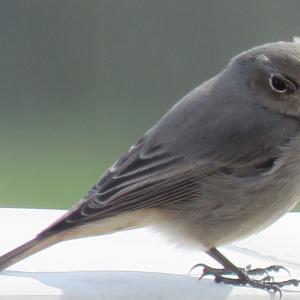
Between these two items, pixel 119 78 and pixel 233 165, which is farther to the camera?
pixel 119 78

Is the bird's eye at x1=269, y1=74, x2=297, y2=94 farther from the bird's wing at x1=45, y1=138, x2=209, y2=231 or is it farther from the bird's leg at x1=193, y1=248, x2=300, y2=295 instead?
the bird's leg at x1=193, y1=248, x2=300, y2=295

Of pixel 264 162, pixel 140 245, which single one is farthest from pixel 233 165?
pixel 140 245

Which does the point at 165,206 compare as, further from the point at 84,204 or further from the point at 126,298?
the point at 126,298

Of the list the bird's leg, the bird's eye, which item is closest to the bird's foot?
the bird's leg

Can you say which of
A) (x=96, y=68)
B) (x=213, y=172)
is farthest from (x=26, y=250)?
(x=96, y=68)

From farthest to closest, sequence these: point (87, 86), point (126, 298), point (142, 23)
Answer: point (142, 23), point (87, 86), point (126, 298)
